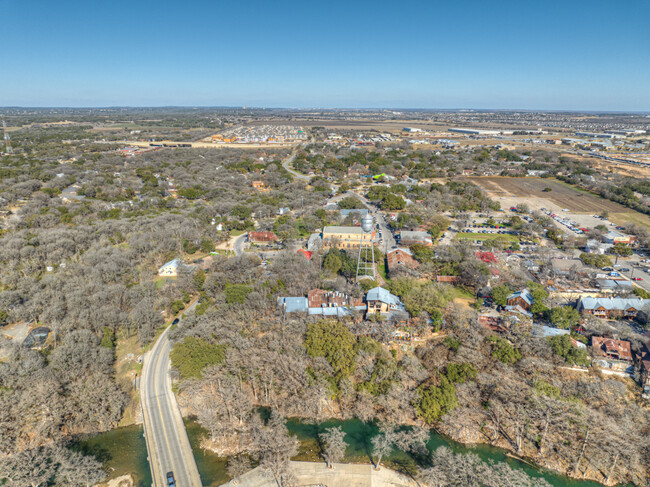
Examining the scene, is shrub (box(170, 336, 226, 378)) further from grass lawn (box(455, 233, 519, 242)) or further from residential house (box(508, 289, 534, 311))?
grass lawn (box(455, 233, 519, 242))

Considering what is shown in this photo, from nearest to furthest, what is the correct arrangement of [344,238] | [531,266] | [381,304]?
[381,304] → [531,266] → [344,238]

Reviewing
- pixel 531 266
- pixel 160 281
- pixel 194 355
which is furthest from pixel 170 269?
pixel 531 266

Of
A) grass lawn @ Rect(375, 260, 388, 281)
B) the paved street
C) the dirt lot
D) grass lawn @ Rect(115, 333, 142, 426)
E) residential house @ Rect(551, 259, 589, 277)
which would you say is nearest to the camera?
grass lawn @ Rect(115, 333, 142, 426)

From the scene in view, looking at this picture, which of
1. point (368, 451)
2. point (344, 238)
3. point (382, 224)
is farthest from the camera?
point (382, 224)

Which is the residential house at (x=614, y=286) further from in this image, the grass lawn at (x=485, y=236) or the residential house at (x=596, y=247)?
the grass lawn at (x=485, y=236)

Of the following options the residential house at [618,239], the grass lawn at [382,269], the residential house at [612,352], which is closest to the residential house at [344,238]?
the grass lawn at [382,269]

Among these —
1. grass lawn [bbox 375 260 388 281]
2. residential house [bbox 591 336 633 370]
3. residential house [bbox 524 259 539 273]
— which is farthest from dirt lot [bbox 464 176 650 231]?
residential house [bbox 591 336 633 370]

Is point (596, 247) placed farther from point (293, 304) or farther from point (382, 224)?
point (293, 304)
